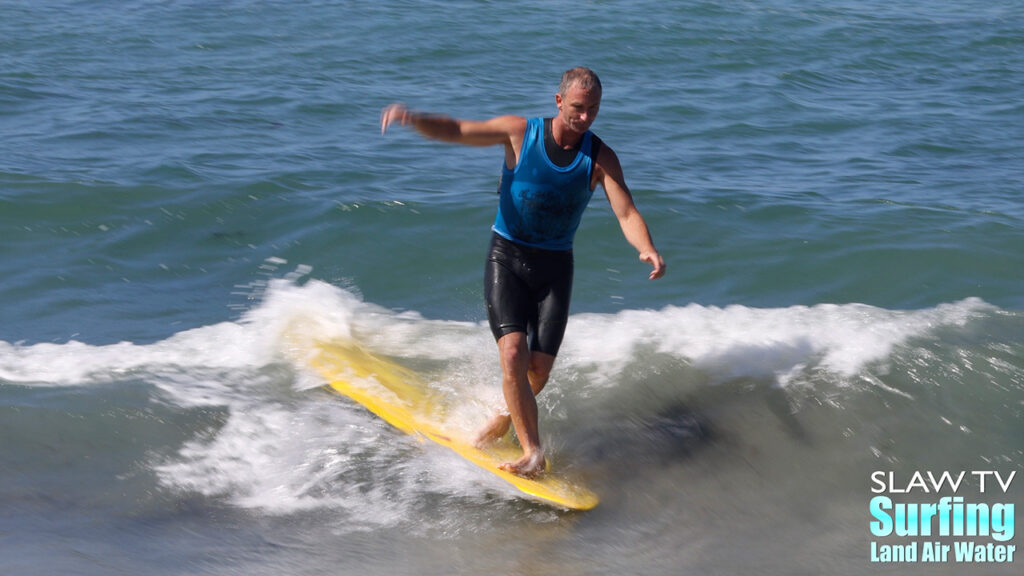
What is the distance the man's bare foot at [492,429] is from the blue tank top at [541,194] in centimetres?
103

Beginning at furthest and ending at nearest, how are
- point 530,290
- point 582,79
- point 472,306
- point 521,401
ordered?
point 472,306 → point 530,290 → point 521,401 → point 582,79

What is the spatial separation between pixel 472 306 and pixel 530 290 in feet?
9.24

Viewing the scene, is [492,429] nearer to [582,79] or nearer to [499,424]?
[499,424]

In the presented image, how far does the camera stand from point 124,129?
40.3 ft

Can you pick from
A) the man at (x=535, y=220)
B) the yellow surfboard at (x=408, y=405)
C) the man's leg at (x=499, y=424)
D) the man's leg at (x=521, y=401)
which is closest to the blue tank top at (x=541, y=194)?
the man at (x=535, y=220)

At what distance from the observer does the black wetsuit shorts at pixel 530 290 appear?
5332 millimetres

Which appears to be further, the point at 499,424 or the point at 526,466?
the point at 499,424

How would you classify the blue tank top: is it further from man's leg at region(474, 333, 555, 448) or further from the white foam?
the white foam

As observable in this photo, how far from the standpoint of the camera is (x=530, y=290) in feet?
17.8

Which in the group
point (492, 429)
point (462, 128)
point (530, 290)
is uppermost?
point (462, 128)

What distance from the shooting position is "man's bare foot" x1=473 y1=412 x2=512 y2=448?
19.1 ft

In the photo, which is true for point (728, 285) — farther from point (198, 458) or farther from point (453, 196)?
point (198, 458)

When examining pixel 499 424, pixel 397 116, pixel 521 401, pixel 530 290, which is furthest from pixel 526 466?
pixel 397 116

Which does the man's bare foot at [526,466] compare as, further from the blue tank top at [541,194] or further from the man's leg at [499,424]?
the blue tank top at [541,194]
